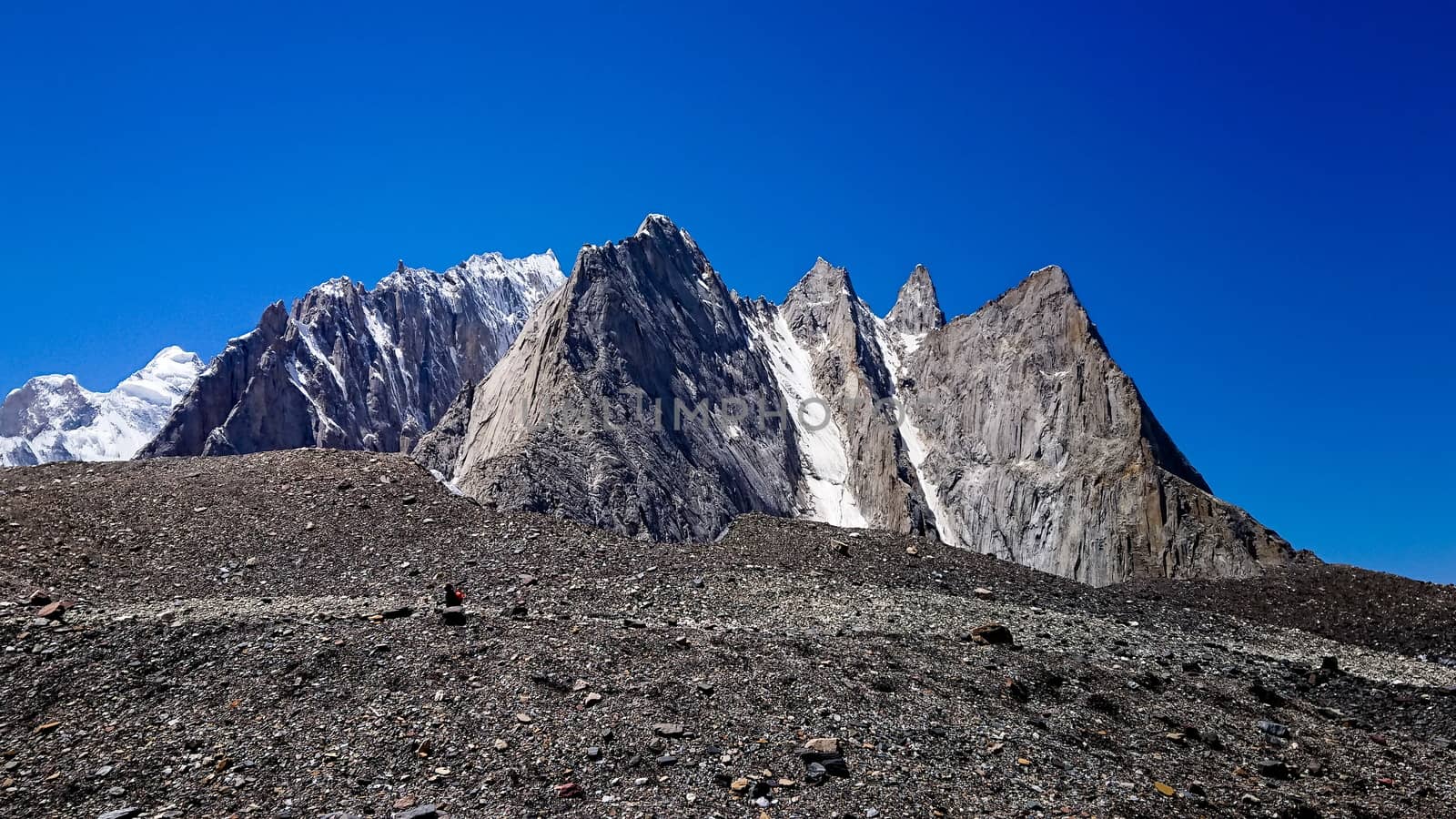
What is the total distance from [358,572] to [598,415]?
5547 centimetres

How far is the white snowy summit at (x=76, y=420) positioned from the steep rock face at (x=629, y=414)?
9571cm

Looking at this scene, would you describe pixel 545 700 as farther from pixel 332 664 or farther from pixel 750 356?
pixel 750 356

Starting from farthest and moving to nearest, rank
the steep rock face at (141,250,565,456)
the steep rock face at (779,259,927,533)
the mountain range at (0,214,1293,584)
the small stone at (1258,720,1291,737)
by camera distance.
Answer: the steep rock face at (141,250,565,456) → the steep rock face at (779,259,927,533) → the mountain range at (0,214,1293,584) → the small stone at (1258,720,1291,737)

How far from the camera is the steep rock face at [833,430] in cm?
7062

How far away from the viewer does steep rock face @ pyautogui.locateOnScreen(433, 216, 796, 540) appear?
6588cm

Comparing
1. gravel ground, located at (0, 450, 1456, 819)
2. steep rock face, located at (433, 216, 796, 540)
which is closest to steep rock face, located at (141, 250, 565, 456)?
steep rock face, located at (433, 216, 796, 540)

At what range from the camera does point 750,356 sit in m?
113

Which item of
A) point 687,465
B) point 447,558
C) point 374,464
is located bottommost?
point 447,558

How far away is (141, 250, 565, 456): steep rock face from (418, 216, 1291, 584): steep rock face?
36.3 m

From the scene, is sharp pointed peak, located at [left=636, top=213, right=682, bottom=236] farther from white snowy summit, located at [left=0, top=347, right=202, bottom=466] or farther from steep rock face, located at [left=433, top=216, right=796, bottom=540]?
white snowy summit, located at [left=0, top=347, right=202, bottom=466]

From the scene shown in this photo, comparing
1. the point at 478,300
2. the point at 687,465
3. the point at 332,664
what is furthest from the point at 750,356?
the point at 332,664

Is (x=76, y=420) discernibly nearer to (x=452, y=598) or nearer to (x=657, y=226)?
(x=657, y=226)

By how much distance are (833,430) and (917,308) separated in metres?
40.3

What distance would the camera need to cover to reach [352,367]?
128875 mm
